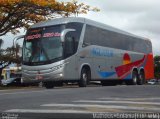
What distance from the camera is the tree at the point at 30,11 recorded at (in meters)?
31.2

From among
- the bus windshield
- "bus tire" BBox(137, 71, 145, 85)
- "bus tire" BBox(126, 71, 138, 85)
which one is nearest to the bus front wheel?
Result: the bus windshield

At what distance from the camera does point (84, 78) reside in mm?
24625

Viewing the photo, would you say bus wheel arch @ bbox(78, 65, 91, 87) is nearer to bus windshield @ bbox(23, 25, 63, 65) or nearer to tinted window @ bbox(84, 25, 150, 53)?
tinted window @ bbox(84, 25, 150, 53)

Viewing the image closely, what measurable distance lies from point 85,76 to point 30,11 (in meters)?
9.73

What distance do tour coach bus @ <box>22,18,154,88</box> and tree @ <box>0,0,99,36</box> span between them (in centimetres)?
529

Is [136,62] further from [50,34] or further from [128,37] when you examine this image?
[50,34]

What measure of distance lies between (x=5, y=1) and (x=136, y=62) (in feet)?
32.5

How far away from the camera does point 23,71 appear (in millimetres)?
24312

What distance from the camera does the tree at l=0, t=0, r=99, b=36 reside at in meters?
31.2

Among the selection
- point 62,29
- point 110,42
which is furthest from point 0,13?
point 62,29

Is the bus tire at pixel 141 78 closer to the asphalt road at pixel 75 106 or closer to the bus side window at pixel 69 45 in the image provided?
the bus side window at pixel 69 45

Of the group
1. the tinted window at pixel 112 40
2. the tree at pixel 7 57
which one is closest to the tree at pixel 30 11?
the tinted window at pixel 112 40

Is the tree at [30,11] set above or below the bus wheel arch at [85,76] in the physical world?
above

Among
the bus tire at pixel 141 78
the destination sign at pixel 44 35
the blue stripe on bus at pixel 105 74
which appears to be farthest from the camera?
the bus tire at pixel 141 78
